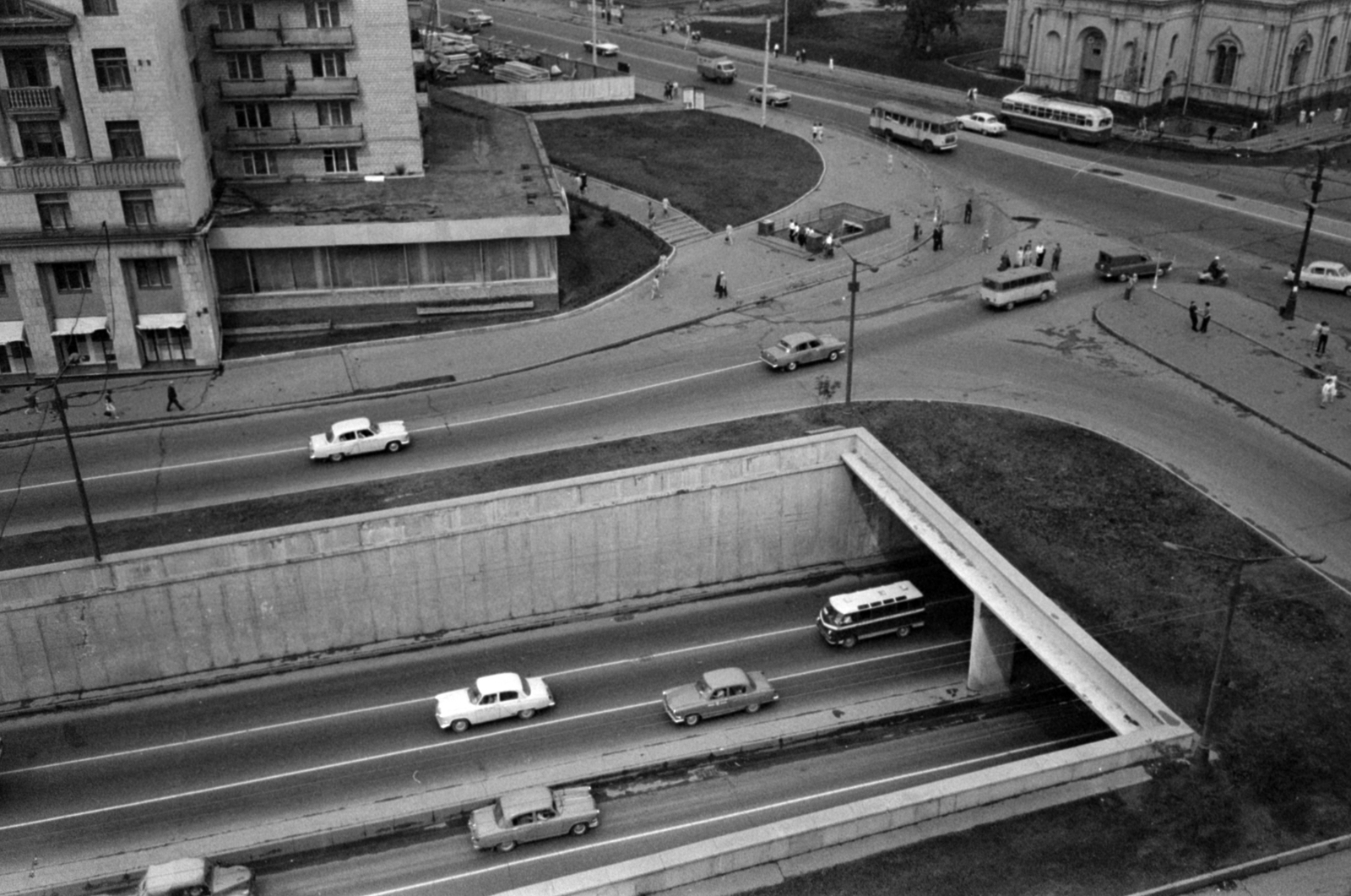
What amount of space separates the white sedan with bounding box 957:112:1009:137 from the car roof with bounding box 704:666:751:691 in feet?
223

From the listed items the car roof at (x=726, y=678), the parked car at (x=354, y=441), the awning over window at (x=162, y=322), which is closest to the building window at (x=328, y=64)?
the awning over window at (x=162, y=322)

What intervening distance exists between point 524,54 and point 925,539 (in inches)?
3602

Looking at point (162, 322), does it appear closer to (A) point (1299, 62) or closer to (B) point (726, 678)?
(B) point (726, 678)

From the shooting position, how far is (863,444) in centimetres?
5359

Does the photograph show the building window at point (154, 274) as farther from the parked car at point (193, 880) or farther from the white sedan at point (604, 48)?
the white sedan at point (604, 48)

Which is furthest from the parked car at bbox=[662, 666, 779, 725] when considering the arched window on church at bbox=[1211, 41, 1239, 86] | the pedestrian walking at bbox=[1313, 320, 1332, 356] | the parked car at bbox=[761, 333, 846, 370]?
the arched window on church at bbox=[1211, 41, 1239, 86]

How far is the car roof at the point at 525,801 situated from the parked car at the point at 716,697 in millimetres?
6642

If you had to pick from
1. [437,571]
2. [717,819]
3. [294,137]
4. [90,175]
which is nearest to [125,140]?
[90,175]

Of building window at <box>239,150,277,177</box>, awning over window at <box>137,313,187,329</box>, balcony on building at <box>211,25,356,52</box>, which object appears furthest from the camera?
building window at <box>239,150,277,177</box>

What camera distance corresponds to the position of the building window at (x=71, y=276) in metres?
62.9

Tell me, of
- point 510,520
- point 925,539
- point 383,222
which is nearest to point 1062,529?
point 925,539

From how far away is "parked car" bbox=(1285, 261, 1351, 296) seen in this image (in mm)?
71688

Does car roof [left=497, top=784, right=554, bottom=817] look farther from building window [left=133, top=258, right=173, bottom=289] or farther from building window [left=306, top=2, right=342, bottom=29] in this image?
building window [left=306, top=2, right=342, bottom=29]

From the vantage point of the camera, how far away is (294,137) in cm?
7412
